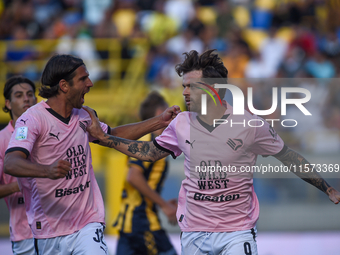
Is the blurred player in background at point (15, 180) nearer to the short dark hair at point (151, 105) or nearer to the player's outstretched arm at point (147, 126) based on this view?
the player's outstretched arm at point (147, 126)

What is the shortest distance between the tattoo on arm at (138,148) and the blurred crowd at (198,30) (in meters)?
6.47

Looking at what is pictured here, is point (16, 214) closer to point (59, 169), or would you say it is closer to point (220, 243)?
point (59, 169)

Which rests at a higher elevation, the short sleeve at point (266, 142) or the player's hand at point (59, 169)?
the short sleeve at point (266, 142)

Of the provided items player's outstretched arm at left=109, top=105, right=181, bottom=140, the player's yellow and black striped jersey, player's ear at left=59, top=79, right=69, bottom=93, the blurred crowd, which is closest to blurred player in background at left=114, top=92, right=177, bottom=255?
the player's yellow and black striped jersey

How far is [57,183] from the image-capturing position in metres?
3.63

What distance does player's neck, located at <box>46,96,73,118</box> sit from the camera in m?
3.75

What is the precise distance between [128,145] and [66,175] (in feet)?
2.04

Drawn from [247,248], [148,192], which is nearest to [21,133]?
[148,192]

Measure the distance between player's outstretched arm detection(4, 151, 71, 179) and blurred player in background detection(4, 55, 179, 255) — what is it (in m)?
0.20

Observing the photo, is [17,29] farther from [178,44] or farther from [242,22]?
[242,22]

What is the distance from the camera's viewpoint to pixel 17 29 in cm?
1233

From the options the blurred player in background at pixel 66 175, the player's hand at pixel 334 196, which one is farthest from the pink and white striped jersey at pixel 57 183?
the player's hand at pixel 334 196

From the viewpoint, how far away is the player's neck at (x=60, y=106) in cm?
375

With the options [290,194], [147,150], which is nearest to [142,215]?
[147,150]
